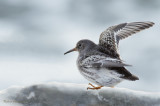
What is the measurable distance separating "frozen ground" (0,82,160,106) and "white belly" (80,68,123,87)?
18.3 inches

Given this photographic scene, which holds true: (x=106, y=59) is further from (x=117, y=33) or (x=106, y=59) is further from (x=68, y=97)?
(x=117, y=33)

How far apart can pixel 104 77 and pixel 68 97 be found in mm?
1174

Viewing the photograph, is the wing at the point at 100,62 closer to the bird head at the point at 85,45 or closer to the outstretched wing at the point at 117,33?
the bird head at the point at 85,45

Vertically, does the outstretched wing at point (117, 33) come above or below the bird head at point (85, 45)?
above

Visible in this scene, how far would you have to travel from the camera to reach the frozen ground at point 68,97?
7348 millimetres

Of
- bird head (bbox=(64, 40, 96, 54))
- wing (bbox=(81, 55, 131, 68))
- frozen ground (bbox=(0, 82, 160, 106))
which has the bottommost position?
frozen ground (bbox=(0, 82, 160, 106))

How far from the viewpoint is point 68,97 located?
751 cm

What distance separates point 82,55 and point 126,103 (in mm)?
2392

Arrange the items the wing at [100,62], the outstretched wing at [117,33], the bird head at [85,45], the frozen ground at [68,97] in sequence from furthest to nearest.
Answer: the outstretched wing at [117,33], the bird head at [85,45], the wing at [100,62], the frozen ground at [68,97]

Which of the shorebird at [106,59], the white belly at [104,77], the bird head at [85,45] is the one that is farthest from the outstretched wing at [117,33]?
the white belly at [104,77]

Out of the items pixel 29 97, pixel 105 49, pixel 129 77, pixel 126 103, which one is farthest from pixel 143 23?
pixel 29 97

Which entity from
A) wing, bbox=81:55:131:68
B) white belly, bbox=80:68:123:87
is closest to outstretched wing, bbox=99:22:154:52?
wing, bbox=81:55:131:68

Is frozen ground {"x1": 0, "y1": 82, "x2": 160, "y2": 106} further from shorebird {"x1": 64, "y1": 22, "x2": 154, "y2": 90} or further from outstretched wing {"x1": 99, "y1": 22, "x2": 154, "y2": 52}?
outstretched wing {"x1": 99, "y1": 22, "x2": 154, "y2": 52}

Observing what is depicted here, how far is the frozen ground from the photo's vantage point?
7348 millimetres
